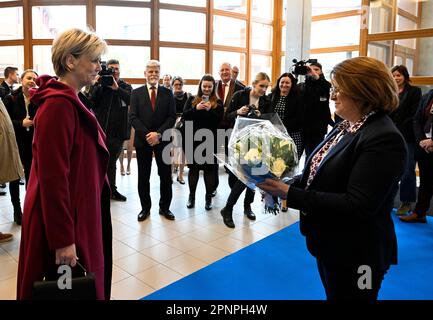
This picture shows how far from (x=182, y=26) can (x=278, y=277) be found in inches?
283

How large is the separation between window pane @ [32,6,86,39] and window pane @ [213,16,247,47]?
2972 millimetres

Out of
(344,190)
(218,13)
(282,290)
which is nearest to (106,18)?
(218,13)

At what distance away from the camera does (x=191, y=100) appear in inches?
176

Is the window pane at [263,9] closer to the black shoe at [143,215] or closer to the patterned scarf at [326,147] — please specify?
the black shoe at [143,215]

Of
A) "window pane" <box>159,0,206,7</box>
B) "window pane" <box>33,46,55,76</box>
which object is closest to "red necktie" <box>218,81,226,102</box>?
"window pane" <box>159,0,206,7</box>

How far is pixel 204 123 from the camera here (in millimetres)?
4305

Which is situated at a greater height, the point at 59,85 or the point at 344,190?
the point at 59,85

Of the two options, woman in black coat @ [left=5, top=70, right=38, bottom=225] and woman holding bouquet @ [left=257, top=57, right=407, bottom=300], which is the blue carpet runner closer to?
woman holding bouquet @ [left=257, top=57, right=407, bottom=300]

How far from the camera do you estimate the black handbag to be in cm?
131

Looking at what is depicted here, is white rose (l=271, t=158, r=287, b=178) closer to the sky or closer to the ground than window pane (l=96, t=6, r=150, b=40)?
closer to the ground

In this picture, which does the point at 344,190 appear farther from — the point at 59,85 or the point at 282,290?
the point at 282,290

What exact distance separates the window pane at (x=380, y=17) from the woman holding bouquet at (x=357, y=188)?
6406 millimetres
